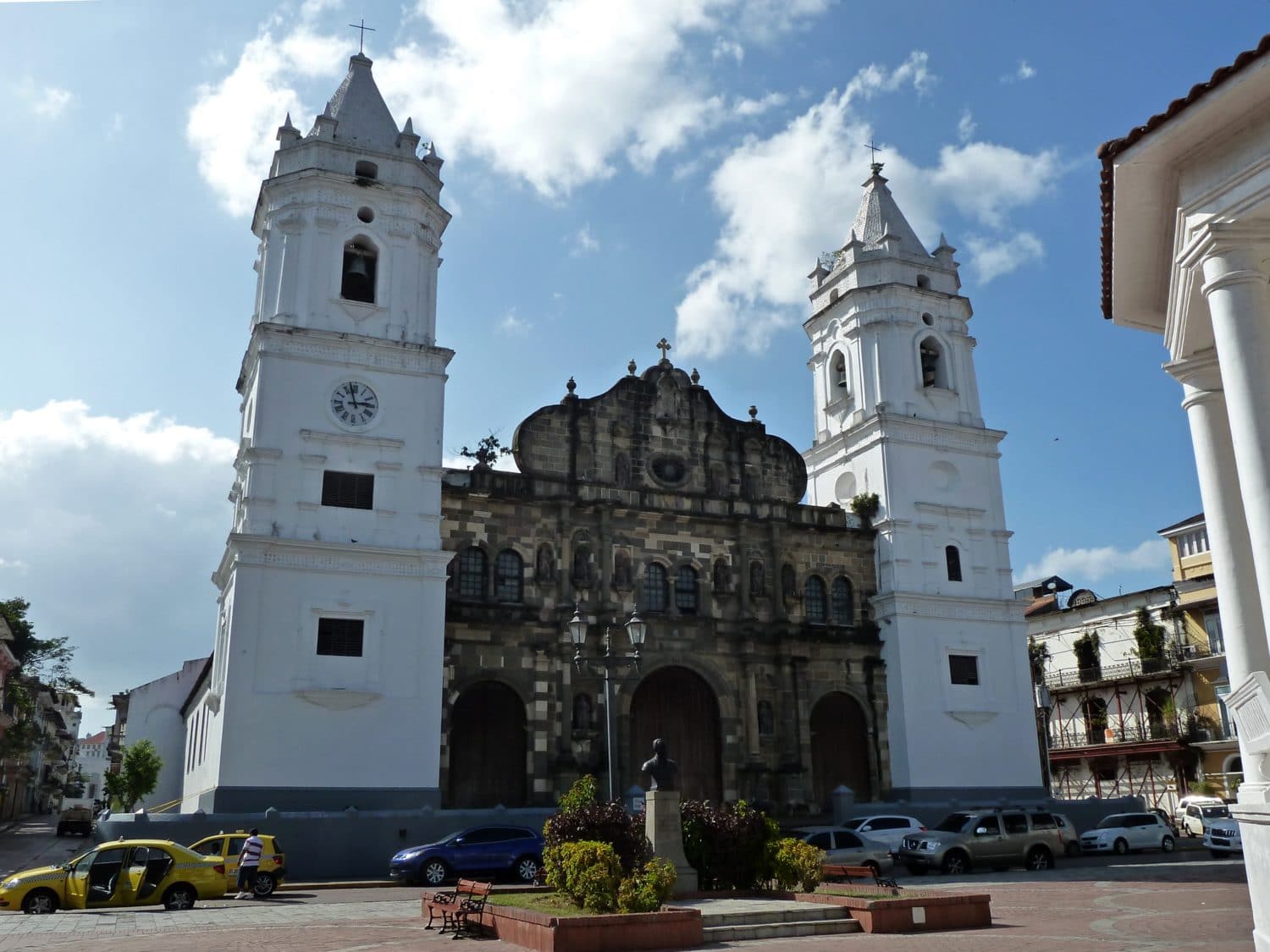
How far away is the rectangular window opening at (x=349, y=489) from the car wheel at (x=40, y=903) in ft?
41.7

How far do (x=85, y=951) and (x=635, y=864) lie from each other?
729 centimetres

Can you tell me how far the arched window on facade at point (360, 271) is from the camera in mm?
32375

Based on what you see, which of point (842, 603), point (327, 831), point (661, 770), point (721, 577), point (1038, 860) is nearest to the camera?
point (661, 770)

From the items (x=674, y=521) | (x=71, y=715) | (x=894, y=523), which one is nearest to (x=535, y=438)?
(x=674, y=521)

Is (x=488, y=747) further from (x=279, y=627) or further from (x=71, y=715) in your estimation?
(x=71, y=715)

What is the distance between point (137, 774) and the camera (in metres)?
45.9

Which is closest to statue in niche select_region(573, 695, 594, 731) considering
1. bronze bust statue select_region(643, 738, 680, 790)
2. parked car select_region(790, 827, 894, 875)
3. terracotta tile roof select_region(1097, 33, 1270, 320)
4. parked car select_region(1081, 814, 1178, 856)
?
parked car select_region(790, 827, 894, 875)

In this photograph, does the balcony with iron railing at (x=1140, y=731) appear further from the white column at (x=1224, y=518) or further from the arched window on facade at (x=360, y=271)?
the white column at (x=1224, y=518)

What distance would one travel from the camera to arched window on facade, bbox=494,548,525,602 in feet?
106

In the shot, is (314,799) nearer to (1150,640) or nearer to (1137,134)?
(1137,134)

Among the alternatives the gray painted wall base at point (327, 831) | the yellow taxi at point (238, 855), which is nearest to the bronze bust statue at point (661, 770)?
the yellow taxi at point (238, 855)

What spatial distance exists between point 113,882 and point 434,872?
6.86 m

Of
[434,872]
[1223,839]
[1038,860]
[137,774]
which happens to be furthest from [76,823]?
[1223,839]

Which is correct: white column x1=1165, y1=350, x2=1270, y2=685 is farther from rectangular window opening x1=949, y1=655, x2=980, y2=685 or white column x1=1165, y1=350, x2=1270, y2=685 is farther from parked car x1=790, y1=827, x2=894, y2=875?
rectangular window opening x1=949, y1=655, x2=980, y2=685
